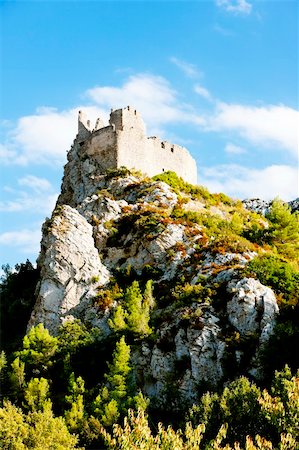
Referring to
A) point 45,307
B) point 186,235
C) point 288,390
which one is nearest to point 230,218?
point 186,235

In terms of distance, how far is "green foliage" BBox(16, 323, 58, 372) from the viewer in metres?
34.9

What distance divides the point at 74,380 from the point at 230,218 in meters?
22.6

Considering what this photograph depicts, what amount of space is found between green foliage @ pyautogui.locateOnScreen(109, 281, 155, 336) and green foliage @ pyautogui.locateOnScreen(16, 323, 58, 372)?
3603 mm

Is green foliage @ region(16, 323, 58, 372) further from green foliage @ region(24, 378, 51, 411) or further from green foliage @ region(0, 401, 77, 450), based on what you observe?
green foliage @ region(0, 401, 77, 450)

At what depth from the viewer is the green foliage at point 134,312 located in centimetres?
3484

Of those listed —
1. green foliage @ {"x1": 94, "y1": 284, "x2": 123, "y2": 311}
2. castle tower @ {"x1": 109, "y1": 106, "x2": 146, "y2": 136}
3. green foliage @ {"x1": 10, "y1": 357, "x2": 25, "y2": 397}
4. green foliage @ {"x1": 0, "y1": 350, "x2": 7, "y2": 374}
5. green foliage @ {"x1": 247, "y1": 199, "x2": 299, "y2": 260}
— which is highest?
castle tower @ {"x1": 109, "y1": 106, "x2": 146, "y2": 136}

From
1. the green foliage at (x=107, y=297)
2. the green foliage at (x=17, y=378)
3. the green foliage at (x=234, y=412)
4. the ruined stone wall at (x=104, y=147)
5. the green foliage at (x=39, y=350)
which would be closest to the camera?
the green foliage at (x=234, y=412)

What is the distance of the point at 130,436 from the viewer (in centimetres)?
2197

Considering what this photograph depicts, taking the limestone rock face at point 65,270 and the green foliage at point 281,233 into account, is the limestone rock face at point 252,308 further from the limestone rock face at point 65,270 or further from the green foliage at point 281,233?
the green foliage at point 281,233

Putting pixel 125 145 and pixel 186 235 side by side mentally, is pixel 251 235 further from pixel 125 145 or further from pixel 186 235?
pixel 125 145

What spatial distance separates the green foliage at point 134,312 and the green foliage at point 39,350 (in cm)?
360

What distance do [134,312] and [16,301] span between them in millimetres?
13639

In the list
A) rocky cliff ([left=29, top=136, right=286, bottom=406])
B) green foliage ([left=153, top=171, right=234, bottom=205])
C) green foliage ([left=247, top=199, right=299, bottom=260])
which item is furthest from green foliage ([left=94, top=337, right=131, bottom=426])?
green foliage ([left=153, top=171, right=234, bottom=205])

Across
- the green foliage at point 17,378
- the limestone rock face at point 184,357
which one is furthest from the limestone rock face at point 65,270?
the limestone rock face at point 184,357
